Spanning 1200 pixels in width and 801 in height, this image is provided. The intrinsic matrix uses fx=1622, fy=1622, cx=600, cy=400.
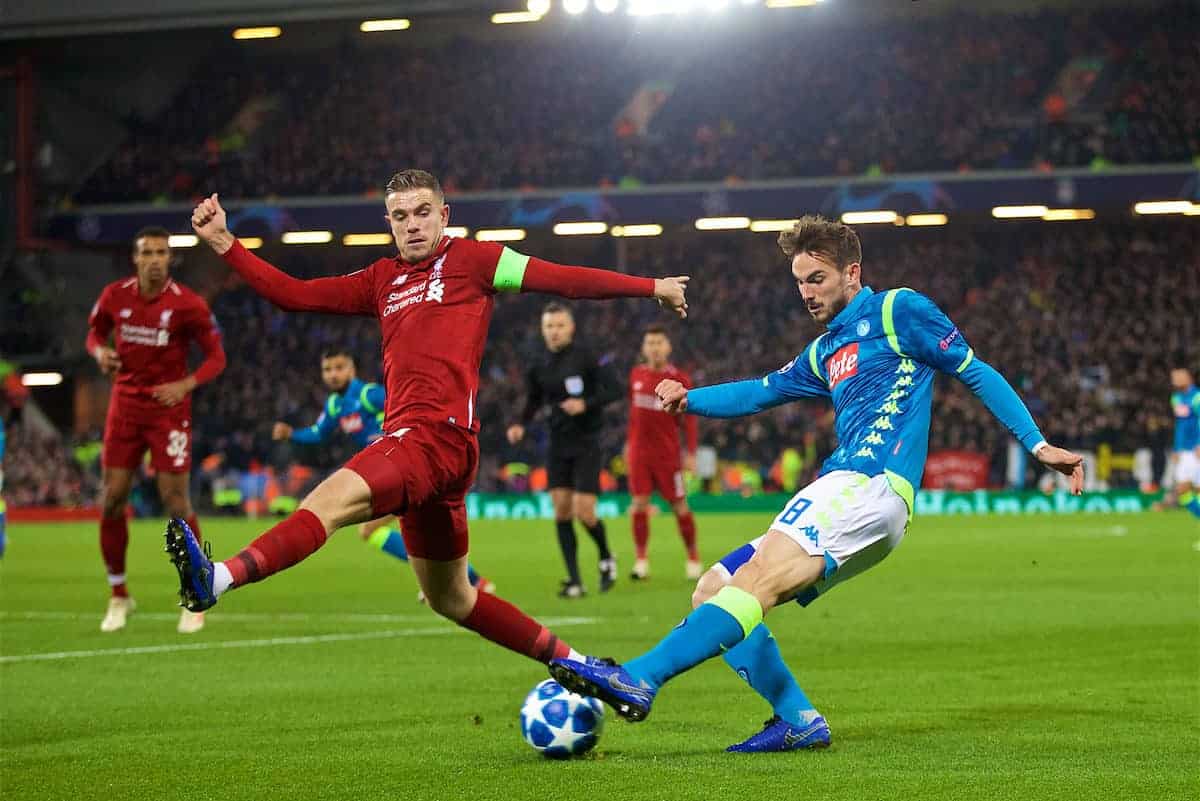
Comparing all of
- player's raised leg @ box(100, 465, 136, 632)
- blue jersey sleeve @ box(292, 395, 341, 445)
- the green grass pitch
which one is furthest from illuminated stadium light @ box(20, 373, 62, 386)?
player's raised leg @ box(100, 465, 136, 632)

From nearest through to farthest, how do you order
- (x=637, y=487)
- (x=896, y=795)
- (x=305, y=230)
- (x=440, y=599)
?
1. (x=896, y=795)
2. (x=440, y=599)
3. (x=637, y=487)
4. (x=305, y=230)

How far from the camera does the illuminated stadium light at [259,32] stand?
128 feet

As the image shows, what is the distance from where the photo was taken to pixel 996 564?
18.2m

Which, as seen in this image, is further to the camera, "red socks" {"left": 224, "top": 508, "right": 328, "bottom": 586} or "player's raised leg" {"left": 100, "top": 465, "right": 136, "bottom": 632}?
"player's raised leg" {"left": 100, "top": 465, "right": 136, "bottom": 632}

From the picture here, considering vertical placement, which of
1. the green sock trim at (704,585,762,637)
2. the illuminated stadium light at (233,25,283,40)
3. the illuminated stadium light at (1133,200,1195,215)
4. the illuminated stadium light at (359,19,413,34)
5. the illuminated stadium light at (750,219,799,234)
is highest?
the illuminated stadium light at (233,25,283,40)

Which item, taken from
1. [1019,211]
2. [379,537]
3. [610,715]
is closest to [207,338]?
[379,537]

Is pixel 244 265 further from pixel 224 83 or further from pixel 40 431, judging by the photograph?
pixel 224 83

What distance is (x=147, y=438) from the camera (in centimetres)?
1168

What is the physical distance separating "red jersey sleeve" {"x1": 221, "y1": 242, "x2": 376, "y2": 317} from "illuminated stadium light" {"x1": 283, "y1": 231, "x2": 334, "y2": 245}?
32349 millimetres

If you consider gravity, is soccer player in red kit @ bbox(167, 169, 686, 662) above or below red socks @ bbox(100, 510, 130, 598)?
above

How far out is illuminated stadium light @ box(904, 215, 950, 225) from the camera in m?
38.0

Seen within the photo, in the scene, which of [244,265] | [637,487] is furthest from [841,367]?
[637,487]

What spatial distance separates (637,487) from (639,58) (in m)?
26.7

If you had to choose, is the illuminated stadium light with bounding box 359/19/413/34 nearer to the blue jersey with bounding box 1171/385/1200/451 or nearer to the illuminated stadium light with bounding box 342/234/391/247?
the illuminated stadium light with bounding box 342/234/391/247
